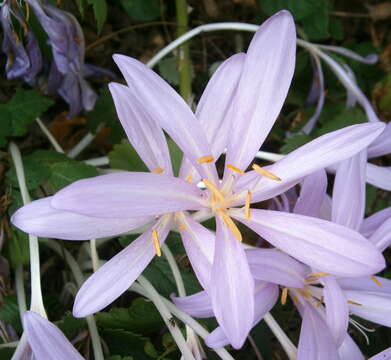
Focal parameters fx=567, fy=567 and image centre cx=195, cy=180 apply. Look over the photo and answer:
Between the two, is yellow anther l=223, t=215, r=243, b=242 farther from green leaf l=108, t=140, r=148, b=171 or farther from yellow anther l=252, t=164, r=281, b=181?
green leaf l=108, t=140, r=148, b=171

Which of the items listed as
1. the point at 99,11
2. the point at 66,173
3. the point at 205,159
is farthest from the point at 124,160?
Answer: the point at 205,159

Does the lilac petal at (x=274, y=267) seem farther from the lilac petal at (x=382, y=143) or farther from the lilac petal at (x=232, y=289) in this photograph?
the lilac petal at (x=382, y=143)

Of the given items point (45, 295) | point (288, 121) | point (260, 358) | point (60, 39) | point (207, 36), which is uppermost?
point (60, 39)

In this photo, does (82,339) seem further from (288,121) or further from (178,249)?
(288,121)

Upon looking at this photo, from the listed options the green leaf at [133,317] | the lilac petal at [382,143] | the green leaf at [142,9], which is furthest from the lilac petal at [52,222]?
the green leaf at [142,9]

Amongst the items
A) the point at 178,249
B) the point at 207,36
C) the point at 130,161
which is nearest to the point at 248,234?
the point at 178,249

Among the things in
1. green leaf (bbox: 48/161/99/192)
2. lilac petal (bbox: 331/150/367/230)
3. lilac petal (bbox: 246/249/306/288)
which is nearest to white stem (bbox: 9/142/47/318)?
green leaf (bbox: 48/161/99/192)
